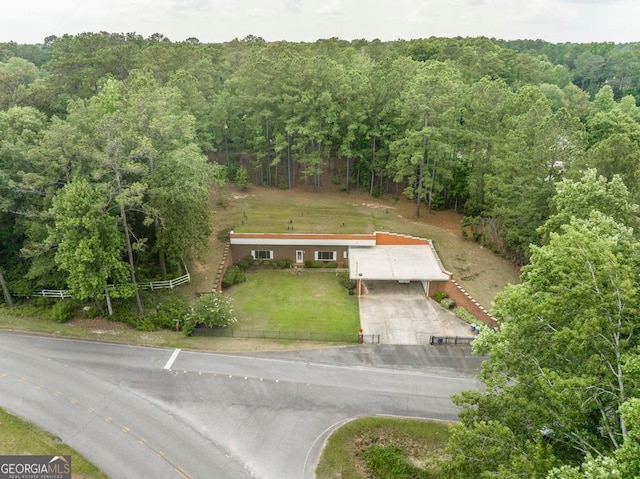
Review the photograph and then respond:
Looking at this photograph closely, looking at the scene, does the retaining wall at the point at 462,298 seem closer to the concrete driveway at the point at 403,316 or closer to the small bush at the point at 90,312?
the concrete driveway at the point at 403,316

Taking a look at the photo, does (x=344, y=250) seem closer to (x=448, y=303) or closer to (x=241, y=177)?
(x=448, y=303)

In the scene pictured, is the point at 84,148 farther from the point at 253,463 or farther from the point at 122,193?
the point at 253,463

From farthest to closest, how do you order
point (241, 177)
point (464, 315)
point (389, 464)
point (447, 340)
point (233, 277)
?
point (241, 177)
point (233, 277)
point (464, 315)
point (447, 340)
point (389, 464)

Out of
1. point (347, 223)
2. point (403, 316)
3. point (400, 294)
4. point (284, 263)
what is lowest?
point (403, 316)

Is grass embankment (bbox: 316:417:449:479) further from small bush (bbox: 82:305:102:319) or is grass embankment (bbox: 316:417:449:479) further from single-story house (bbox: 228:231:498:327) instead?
small bush (bbox: 82:305:102:319)

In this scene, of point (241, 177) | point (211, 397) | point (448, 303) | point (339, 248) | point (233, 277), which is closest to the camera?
point (211, 397)

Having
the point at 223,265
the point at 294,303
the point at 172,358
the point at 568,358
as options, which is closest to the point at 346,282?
the point at 294,303

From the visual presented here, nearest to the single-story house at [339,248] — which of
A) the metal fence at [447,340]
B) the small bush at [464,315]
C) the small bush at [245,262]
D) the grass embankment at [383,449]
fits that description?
the small bush at [245,262]

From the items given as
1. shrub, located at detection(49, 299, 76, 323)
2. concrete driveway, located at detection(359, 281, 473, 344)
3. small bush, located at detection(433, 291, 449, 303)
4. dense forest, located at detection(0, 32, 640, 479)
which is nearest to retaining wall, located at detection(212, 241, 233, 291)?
dense forest, located at detection(0, 32, 640, 479)

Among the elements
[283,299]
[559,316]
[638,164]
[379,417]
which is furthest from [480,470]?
[638,164]
